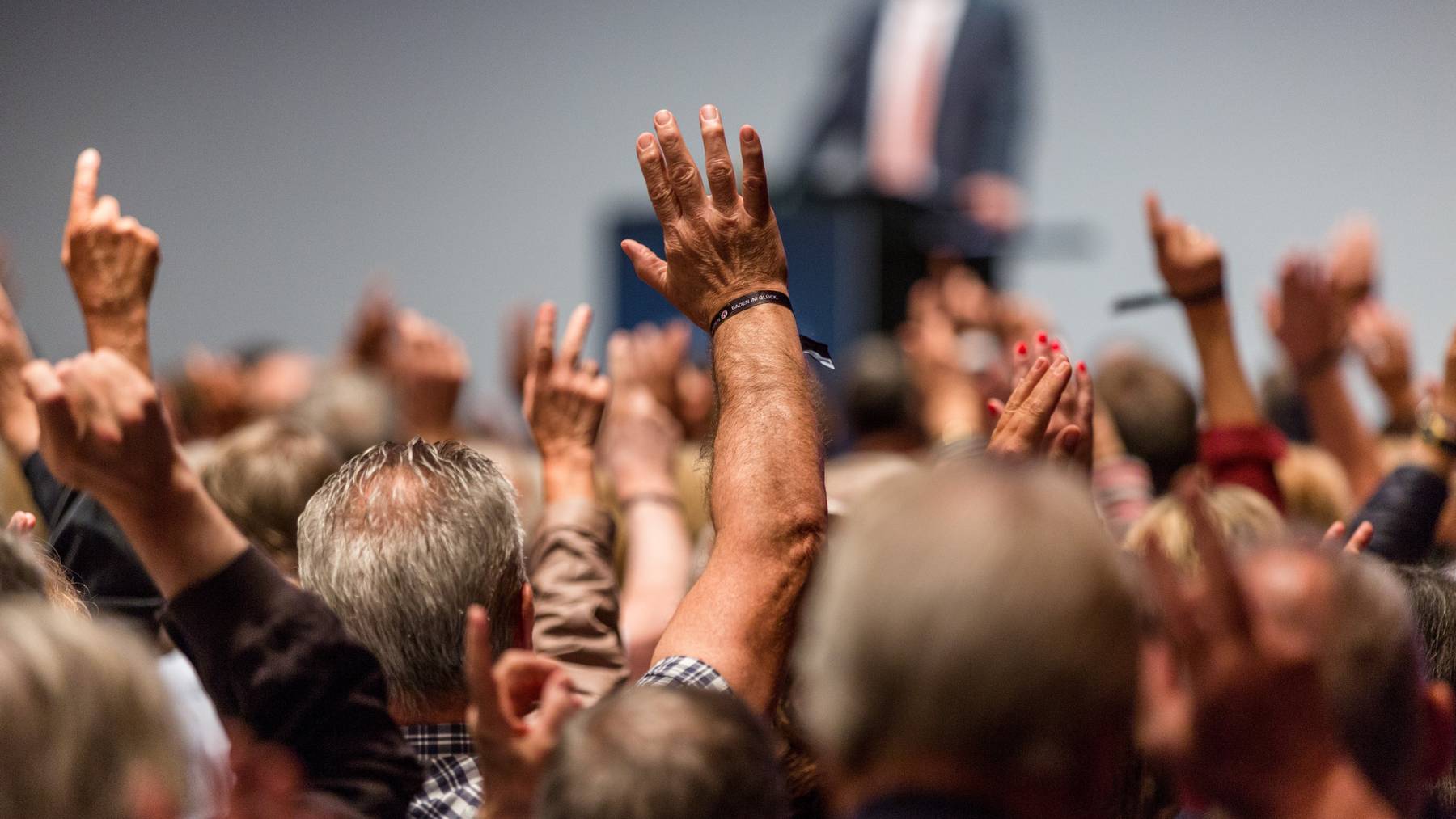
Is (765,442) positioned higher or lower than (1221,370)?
higher

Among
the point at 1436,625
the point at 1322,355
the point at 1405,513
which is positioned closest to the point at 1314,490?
the point at 1322,355

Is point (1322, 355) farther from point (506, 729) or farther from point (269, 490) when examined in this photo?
point (506, 729)

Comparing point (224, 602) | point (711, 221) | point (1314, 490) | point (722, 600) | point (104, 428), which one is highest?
point (711, 221)

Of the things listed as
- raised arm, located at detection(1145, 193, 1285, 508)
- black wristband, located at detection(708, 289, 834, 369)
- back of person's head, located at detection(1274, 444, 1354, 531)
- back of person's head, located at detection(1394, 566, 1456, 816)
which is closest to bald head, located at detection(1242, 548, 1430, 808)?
back of person's head, located at detection(1394, 566, 1456, 816)

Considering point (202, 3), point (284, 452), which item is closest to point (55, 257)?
point (202, 3)

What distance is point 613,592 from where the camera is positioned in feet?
7.22

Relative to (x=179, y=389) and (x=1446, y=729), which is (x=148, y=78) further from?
(x=1446, y=729)

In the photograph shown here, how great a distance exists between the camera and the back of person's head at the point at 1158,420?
3.46 metres

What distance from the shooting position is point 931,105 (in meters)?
6.03

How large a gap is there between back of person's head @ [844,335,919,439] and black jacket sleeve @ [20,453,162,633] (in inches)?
92.1

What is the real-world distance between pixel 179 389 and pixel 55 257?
2.05 metres

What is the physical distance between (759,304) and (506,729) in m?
0.75

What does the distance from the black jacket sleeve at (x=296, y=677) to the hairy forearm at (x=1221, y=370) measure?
1.97 m

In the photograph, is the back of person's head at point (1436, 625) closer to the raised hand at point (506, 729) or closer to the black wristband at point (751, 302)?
the black wristband at point (751, 302)
